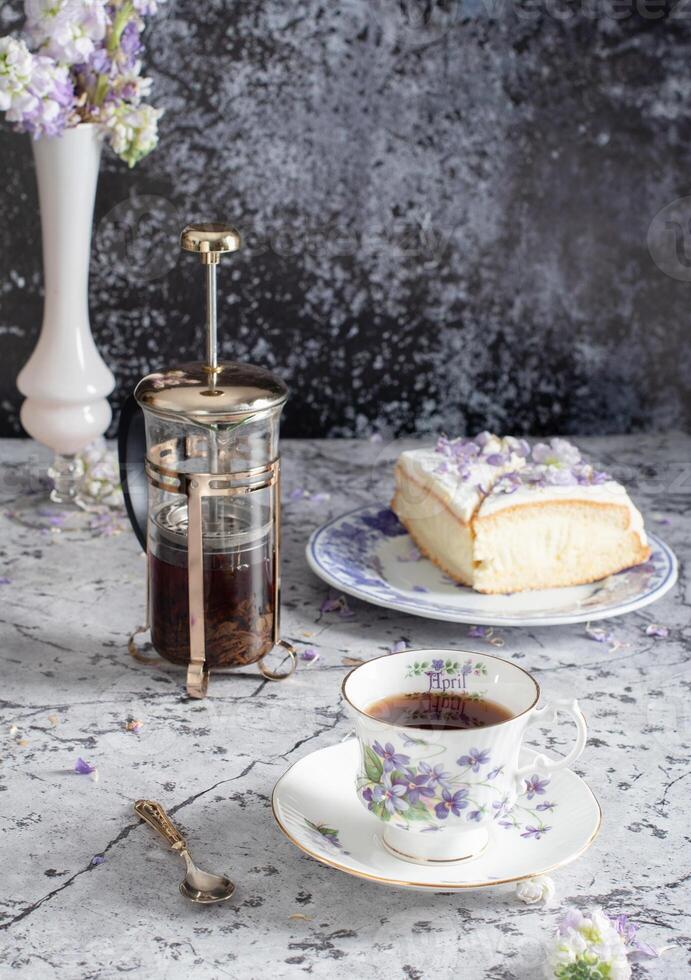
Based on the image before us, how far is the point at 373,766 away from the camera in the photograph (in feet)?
2.71

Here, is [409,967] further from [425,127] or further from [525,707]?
[425,127]

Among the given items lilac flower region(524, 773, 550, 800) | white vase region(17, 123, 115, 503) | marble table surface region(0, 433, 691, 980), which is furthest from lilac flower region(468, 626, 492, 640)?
white vase region(17, 123, 115, 503)

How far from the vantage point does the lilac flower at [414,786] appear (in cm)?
81

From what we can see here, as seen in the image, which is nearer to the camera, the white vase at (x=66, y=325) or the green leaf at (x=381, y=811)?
the green leaf at (x=381, y=811)

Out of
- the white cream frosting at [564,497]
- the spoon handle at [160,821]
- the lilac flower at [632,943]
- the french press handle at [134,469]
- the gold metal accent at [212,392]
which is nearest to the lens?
the lilac flower at [632,943]

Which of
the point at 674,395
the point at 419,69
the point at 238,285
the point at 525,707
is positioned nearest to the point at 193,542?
the point at 525,707

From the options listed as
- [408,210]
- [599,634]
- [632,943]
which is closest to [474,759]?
[632,943]

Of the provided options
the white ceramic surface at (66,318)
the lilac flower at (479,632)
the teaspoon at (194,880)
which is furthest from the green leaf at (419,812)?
the white ceramic surface at (66,318)

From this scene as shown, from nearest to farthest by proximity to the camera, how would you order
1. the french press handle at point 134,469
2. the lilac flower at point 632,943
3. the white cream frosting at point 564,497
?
the lilac flower at point 632,943 → the french press handle at point 134,469 → the white cream frosting at point 564,497

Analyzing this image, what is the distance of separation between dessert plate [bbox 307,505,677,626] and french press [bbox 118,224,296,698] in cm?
14

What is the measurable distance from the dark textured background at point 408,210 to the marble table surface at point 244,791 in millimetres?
435

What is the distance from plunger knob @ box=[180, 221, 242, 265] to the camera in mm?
1039

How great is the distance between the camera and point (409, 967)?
755mm

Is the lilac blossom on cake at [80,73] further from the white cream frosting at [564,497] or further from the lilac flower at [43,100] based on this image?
the white cream frosting at [564,497]
